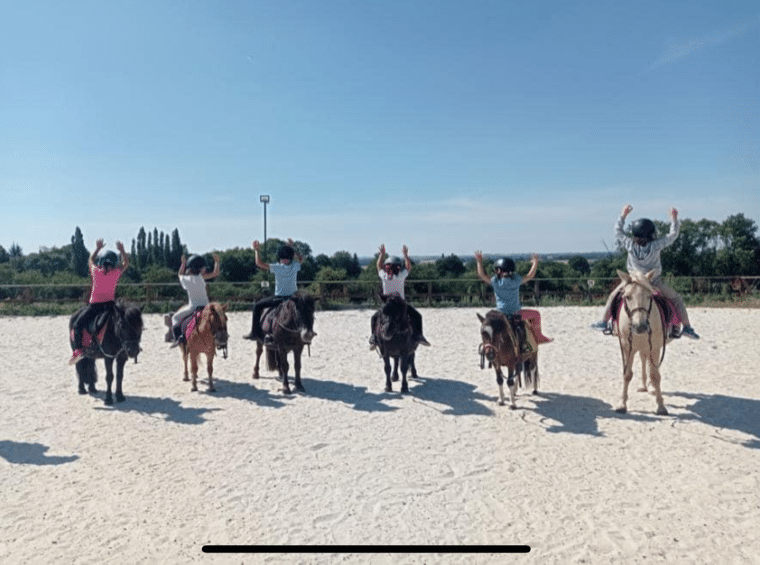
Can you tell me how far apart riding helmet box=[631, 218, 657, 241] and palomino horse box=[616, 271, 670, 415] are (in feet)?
2.11

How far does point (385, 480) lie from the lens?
5.05m

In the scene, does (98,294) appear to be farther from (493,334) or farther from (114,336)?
(493,334)

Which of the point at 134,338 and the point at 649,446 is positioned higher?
the point at 134,338

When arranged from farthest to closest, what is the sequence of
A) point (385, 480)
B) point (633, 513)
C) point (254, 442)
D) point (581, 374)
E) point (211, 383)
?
point (581, 374) < point (211, 383) < point (254, 442) < point (385, 480) < point (633, 513)

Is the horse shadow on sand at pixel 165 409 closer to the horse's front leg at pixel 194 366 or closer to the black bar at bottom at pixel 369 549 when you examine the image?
the horse's front leg at pixel 194 366

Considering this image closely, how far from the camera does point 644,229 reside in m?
7.17

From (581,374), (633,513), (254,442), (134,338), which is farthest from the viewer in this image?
(581,374)

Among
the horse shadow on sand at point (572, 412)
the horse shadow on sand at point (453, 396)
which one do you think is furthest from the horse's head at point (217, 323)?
the horse shadow on sand at point (572, 412)

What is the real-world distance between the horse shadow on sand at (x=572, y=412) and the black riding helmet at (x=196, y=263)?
576cm

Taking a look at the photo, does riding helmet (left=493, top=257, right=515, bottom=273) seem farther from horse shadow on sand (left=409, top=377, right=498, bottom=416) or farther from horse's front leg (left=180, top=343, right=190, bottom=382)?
horse's front leg (left=180, top=343, right=190, bottom=382)

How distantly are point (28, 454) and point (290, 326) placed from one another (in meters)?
3.68

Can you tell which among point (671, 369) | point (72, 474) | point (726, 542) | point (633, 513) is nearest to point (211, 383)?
point (72, 474)

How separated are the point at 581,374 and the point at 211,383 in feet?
22.0

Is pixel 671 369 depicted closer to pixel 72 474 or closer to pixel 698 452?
pixel 698 452
